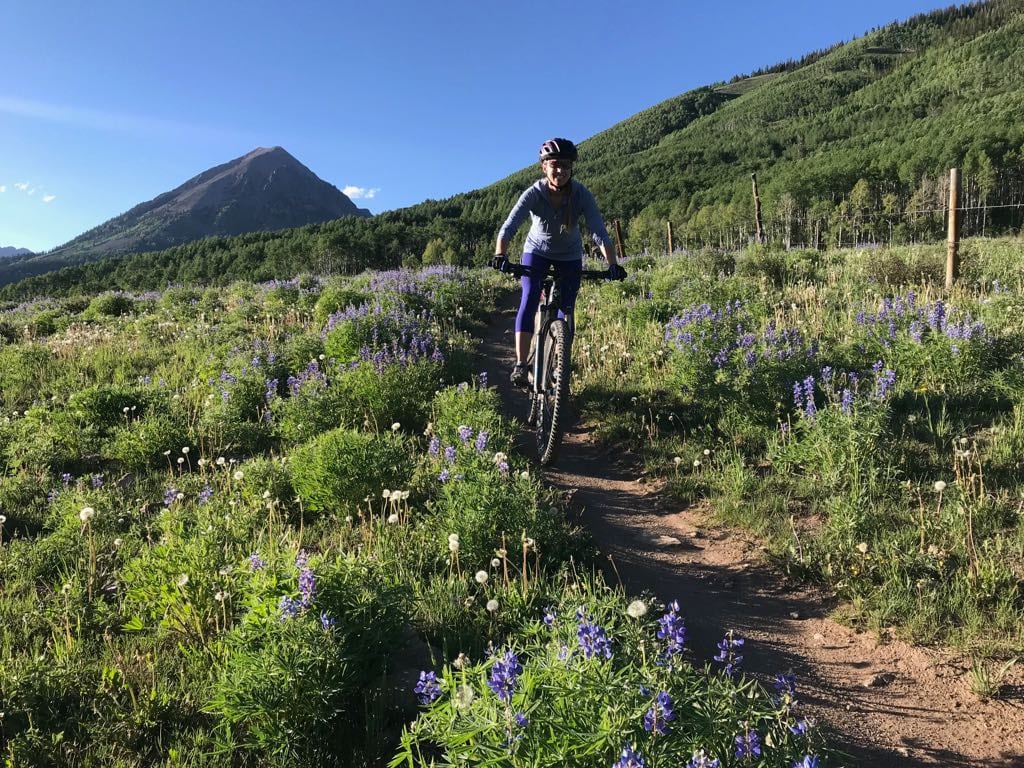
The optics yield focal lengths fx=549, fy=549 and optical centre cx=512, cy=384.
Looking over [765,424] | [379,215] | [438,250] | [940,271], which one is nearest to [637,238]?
[438,250]

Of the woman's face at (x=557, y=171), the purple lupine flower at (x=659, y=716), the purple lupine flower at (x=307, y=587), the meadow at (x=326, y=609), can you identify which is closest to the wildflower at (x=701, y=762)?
the meadow at (x=326, y=609)

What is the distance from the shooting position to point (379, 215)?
157 meters

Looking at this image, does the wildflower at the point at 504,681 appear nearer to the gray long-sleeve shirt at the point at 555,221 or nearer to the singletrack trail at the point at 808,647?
the singletrack trail at the point at 808,647

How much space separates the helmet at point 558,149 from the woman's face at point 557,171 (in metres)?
0.04

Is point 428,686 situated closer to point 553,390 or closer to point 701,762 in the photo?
point 701,762

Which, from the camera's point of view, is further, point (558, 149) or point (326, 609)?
point (558, 149)

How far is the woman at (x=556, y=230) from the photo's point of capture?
5.48 metres

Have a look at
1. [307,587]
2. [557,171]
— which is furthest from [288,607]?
[557,171]

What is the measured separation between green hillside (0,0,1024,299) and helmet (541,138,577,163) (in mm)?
56182

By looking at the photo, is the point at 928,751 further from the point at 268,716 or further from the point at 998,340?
the point at 998,340

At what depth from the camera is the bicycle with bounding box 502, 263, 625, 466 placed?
532 cm

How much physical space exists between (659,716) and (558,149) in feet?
16.3

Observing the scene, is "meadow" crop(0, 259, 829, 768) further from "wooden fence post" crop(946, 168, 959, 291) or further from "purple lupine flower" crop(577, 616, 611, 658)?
"wooden fence post" crop(946, 168, 959, 291)

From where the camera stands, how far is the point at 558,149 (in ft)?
17.5
